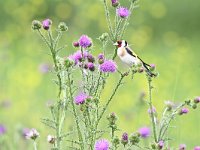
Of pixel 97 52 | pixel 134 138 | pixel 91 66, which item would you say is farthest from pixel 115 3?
pixel 97 52

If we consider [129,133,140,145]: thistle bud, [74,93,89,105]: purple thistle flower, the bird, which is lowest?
[129,133,140,145]: thistle bud

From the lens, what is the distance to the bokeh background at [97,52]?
18.2 ft

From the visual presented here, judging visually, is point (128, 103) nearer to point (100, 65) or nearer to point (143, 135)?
point (143, 135)

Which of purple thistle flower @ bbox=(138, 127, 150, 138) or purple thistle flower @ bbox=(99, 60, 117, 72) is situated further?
purple thistle flower @ bbox=(138, 127, 150, 138)

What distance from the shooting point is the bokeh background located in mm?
5535

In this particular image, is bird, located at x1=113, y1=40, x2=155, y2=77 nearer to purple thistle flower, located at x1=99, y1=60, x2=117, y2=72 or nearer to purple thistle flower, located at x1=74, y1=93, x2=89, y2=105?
purple thistle flower, located at x1=99, y1=60, x2=117, y2=72

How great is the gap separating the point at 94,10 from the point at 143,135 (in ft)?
20.1

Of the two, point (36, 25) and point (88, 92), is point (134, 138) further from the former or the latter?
point (36, 25)

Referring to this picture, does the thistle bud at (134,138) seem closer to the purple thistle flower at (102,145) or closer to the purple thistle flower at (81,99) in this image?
the purple thistle flower at (102,145)

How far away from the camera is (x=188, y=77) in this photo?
784 centimetres

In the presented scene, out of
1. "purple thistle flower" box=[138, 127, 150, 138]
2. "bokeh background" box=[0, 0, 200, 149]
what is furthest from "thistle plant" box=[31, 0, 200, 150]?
"bokeh background" box=[0, 0, 200, 149]

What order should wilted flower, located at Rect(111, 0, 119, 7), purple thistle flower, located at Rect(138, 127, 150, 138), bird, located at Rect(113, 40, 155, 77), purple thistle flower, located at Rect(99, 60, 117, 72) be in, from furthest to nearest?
purple thistle flower, located at Rect(138, 127, 150, 138) → wilted flower, located at Rect(111, 0, 119, 7) → bird, located at Rect(113, 40, 155, 77) → purple thistle flower, located at Rect(99, 60, 117, 72)

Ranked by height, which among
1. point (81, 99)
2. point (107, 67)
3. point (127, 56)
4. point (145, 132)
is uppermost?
point (145, 132)

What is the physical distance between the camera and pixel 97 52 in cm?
901
